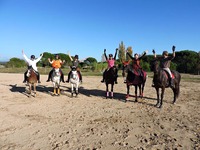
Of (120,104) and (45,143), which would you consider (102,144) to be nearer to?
(45,143)

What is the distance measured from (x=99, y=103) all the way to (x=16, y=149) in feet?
20.6

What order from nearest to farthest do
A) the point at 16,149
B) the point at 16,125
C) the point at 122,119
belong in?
the point at 16,149 → the point at 16,125 → the point at 122,119

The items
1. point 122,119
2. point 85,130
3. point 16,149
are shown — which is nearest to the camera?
point 16,149

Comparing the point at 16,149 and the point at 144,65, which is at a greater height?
the point at 144,65

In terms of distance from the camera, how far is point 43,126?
706 cm

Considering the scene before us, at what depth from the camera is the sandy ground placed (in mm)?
5500

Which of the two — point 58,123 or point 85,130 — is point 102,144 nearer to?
point 85,130

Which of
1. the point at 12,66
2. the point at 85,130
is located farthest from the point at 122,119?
the point at 12,66

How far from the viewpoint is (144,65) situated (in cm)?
3797

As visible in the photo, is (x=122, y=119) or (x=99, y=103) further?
(x=99, y=103)

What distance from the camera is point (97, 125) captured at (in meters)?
7.23

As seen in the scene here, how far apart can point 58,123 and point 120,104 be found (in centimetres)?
431

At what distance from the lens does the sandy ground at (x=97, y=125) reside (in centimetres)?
550

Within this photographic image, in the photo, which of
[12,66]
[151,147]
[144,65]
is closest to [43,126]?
[151,147]
